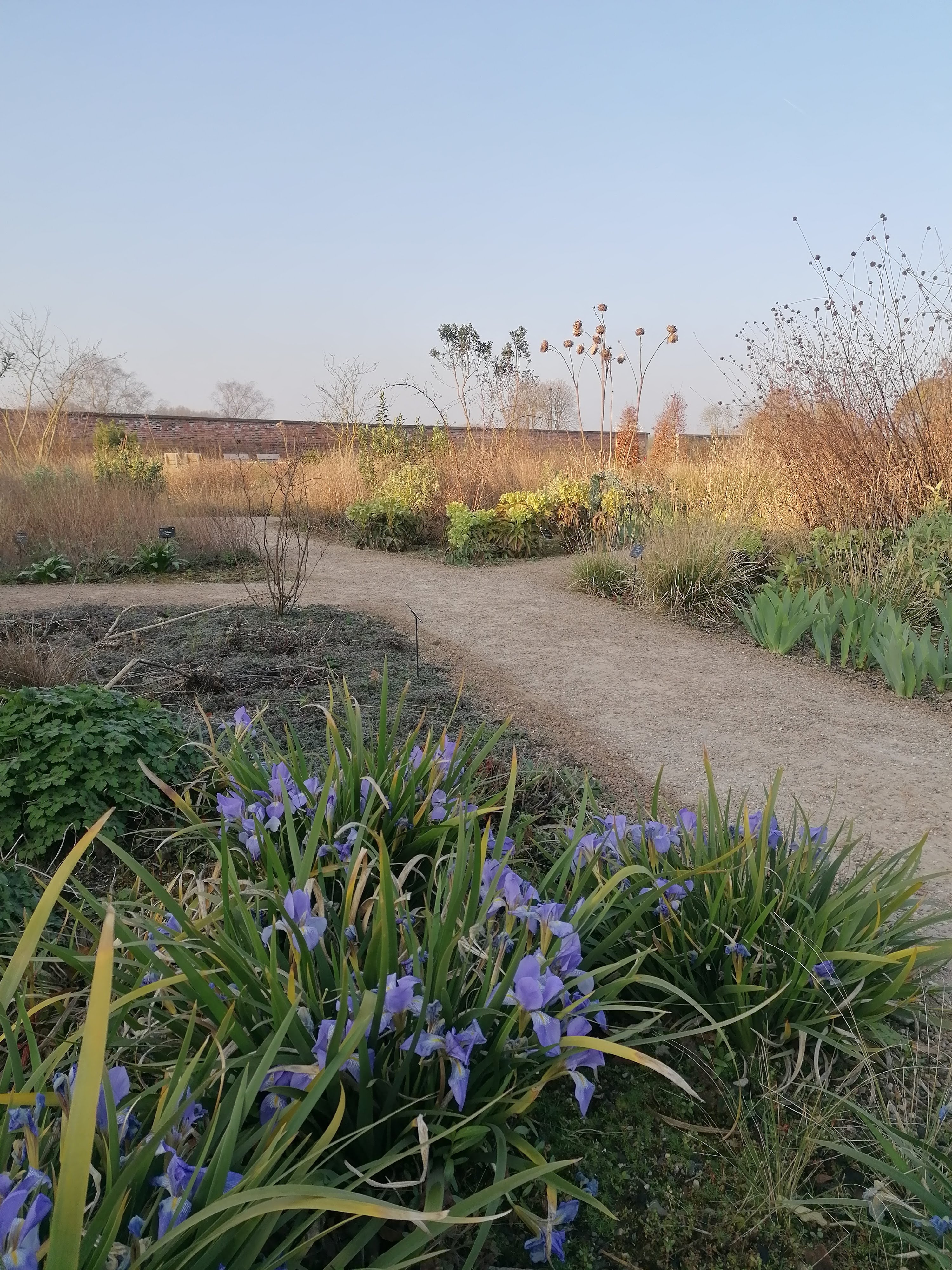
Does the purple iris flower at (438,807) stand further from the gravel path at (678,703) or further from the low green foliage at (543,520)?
the low green foliage at (543,520)

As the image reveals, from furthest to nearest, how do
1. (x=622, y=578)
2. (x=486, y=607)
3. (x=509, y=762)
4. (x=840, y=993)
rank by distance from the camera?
(x=622, y=578) < (x=486, y=607) < (x=509, y=762) < (x=840, y=993)

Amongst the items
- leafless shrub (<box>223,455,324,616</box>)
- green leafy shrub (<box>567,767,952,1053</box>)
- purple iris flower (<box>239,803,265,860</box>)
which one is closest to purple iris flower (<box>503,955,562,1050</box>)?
green leafy shrub (<box>567,767,952,1053</box>)

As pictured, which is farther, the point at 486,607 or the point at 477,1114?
the point at 486,607

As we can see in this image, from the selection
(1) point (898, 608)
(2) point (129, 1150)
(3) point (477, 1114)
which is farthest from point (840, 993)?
(1) point (898, 608)

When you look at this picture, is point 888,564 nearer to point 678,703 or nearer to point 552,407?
point 678,703

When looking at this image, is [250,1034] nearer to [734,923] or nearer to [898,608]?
[734,923]

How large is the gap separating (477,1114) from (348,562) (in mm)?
7072

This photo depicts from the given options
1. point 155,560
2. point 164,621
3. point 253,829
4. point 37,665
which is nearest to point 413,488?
point 155,560

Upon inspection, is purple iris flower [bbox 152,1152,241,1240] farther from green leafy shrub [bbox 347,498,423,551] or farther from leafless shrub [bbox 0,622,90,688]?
green leafy shrub [bbox 347,498,423,551]

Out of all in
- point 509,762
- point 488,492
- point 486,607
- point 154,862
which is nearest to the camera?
point 154,862

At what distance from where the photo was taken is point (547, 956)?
1.23 m

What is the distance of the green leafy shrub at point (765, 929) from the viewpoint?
1420mm

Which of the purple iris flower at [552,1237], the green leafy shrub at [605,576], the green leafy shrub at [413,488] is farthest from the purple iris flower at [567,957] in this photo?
the green leafy shrub at [413,488]

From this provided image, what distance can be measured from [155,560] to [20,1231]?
697 cm
